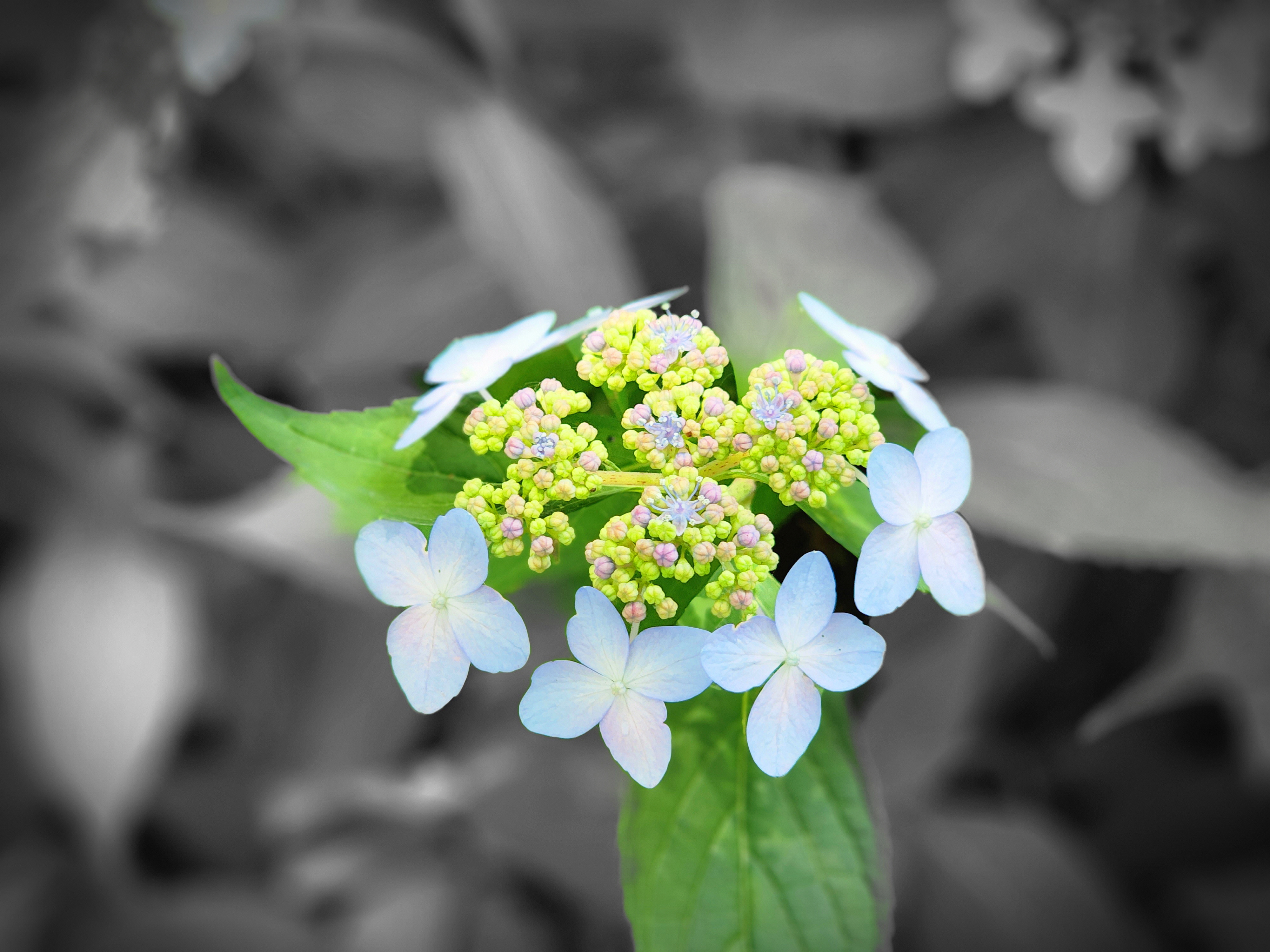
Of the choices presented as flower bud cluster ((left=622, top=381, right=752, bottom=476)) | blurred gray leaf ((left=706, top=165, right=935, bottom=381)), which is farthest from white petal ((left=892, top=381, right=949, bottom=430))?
blurred gray leaf ((left=706, top=165, right=935, bottom=381))

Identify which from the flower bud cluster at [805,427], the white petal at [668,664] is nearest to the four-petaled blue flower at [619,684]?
the white petal at [668,664]

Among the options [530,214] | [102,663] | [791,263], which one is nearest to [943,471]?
[791,263]

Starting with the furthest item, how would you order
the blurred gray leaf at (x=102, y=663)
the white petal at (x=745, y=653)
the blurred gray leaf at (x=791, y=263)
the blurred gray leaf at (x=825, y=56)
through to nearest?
the blurred gray leaf at (x=102, y=663) → the blurred gray leaf at (x=825, y=56) → the blurred gray leaf at (x=791, y=263) → the white petal at (x=745, y=653)

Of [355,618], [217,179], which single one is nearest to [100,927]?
[355,618]

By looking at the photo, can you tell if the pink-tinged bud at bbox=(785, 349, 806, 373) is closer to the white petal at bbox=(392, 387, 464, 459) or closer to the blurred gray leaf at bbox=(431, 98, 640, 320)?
the white petal at bbox=(392, 387, 464, 459)

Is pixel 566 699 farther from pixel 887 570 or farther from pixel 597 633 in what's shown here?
pixel 887 570

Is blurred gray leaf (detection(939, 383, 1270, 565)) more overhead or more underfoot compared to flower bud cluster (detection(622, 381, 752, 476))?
more underfoot

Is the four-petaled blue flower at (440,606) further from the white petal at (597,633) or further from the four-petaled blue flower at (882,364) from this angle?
the four-petaled blue flower at (882,364)
